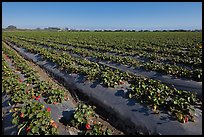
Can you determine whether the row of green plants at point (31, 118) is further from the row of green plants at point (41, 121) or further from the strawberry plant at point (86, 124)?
the strawberry plant at point (86, 124)

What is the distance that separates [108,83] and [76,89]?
1558mm

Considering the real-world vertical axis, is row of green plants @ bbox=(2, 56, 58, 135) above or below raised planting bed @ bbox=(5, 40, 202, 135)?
above

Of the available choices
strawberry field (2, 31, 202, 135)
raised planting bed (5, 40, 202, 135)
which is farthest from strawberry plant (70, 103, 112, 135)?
raised planting bed (5, 40, 202, 135)

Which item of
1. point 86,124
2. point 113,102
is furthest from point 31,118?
point 113,102

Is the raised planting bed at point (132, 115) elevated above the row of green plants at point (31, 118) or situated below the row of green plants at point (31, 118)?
below

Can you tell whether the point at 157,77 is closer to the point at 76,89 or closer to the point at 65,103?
the point at 76,89

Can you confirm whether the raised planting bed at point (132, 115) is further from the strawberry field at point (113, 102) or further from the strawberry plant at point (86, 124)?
the strawberry plant at point (86, 124)

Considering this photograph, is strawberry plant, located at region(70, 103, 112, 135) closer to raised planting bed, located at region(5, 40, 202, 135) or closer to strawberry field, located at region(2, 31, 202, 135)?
strawberry field, located at region(2, 31, 202, 135)

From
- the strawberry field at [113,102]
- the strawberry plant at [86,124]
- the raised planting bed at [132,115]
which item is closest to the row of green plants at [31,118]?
the strawberry field at [113,102]

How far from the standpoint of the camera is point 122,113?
20.9 ft

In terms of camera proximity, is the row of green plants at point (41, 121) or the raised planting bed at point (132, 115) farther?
the raised planting bed at point (132, 115)

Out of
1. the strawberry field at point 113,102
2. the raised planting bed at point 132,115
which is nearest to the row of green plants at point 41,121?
the strawberry field at point 113,102

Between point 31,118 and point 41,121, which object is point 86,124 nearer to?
point 41,121

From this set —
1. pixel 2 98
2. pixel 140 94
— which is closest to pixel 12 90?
pixel 2 98
